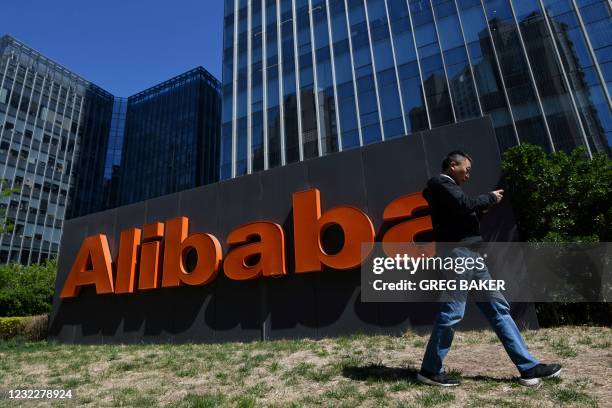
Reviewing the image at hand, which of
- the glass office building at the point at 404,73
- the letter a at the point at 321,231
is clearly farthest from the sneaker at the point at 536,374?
the glass office building at the point at 404,73

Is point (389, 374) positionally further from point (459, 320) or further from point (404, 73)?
point (404, 73)

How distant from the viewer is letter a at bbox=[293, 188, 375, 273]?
7.82 meters

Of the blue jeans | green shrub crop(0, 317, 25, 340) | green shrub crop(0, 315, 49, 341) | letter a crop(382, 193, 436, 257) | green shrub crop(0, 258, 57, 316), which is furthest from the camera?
green shrub crop(0, 258, 57, 316)

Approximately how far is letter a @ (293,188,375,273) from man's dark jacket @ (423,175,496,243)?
3815 mm

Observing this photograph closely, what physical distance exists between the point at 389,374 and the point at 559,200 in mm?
5325

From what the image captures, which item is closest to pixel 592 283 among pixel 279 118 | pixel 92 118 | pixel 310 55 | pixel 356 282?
pixel 356 282

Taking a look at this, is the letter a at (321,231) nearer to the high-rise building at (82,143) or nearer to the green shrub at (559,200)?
the green shrub at (559,200)

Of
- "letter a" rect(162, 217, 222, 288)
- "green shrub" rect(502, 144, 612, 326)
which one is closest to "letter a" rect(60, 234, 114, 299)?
"letter a" rect(162, 217, 222, 288)

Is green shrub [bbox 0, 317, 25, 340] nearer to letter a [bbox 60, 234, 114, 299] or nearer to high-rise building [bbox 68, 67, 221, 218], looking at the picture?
letter a [bbox 60, 234, 114, 299]

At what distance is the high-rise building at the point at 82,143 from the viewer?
176 ft

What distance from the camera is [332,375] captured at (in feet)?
15.4

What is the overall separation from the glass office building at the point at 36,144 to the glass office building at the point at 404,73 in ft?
121

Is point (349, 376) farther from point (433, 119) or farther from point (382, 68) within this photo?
point (382, 68)

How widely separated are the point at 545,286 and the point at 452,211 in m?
4.23
